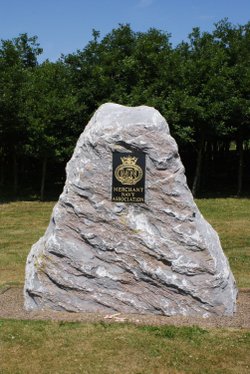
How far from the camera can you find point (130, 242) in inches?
281

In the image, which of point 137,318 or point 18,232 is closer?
point 137,318

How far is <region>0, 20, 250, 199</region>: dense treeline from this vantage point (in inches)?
823

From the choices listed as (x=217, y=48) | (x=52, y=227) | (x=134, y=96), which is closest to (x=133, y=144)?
(x=52, y=227)

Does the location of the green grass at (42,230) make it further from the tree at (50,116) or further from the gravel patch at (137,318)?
the tree at (50,116)

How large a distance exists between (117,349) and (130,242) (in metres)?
1.66

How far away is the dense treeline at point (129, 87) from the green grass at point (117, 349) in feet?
48.7

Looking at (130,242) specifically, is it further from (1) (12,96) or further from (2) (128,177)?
(1) (12,96)

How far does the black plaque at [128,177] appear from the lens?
7100 mm

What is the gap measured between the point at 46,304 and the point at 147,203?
2.22 metres

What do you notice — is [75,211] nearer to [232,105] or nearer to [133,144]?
[133,144]

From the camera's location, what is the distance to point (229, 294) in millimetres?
7207

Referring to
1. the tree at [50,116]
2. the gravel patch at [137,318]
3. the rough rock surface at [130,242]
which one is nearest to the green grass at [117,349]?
the gravel patch at [137,318]

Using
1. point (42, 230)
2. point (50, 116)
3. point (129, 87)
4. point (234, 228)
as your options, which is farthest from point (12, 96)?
point (234, 228)

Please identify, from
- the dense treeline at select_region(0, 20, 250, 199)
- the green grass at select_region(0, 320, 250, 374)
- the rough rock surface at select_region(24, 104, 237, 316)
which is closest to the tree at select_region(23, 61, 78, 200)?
the dense treeline at select_region(0, 20, 250, 199)
